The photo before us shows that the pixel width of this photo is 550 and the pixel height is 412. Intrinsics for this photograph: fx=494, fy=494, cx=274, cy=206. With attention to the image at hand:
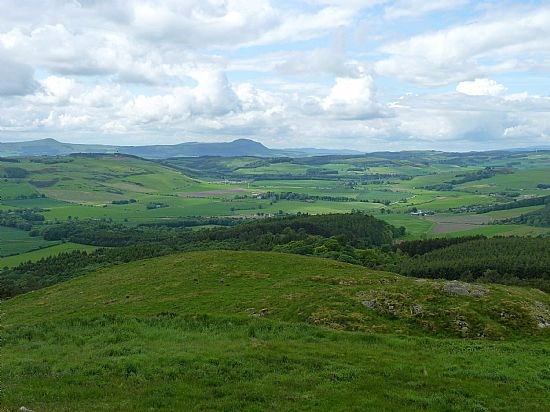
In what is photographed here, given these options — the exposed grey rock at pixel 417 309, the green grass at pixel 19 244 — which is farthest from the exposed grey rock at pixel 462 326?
the green grass at pixel 19 244

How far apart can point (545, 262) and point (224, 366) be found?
85090 millimetres

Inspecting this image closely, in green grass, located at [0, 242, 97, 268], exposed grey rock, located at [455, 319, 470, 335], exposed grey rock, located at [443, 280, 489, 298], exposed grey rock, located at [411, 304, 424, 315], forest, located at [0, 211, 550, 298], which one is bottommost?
green grass, located at [0, 242, 97, 268]

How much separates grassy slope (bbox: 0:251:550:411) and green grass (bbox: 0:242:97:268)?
112222mm

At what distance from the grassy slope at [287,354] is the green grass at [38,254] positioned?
Result: 11222 centimetres

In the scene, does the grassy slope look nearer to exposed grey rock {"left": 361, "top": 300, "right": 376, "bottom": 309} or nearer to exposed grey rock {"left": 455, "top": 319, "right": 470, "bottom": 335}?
exposed grey rock {"left": 455, "top": 319, "right": 470, "bottom": 335}

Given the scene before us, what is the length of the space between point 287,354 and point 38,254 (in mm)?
157875

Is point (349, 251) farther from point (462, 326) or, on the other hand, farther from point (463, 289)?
point (462, 326)

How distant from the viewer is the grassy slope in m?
20.2

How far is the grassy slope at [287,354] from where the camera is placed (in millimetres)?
20203

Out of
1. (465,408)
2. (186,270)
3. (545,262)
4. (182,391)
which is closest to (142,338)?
(182,391)

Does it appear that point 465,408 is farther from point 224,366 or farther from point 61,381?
point 61,381

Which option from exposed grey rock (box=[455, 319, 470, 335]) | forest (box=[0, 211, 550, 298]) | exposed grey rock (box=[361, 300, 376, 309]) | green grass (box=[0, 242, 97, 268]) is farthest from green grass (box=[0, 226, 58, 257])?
exposed grey rock (box=[455, 319, 470, 335])

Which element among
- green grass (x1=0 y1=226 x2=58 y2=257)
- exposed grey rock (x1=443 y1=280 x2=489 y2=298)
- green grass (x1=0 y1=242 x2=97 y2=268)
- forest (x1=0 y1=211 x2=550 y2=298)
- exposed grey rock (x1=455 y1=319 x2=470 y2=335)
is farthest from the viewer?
green grass (x1=0 y1=226 x2=58 y2=257)

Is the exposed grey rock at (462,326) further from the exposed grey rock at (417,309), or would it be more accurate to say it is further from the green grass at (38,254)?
the green grass at (38,254)
